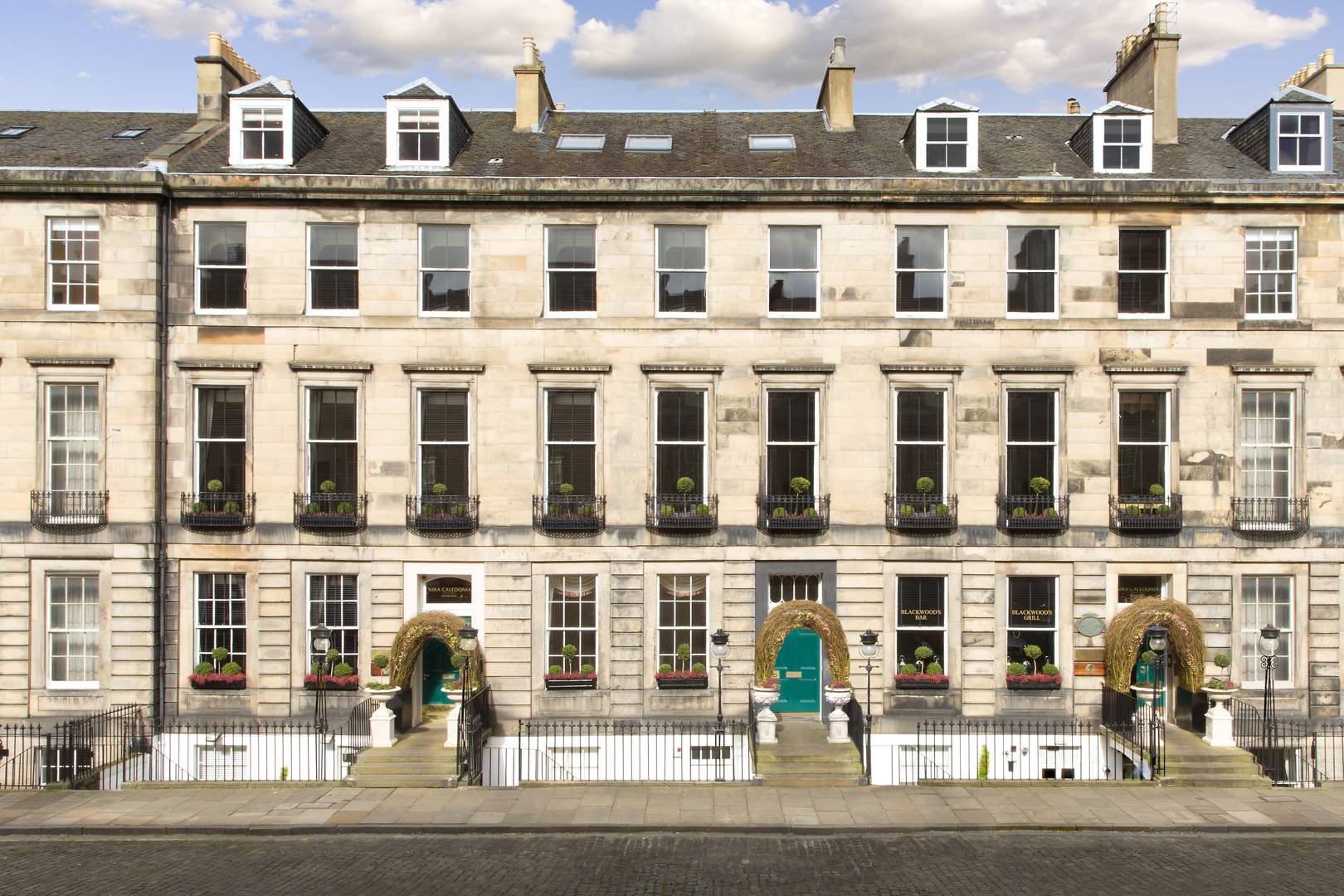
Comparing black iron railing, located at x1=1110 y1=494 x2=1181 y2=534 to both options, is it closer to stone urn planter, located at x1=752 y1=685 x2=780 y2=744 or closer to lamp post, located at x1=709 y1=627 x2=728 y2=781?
stone urn planter, located at x1=752 y1=685 x2=780 y2=744

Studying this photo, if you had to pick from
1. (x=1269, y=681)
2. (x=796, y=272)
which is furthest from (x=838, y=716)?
(x=796, y=272)

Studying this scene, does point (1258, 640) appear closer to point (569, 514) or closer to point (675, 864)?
point (675, 864)

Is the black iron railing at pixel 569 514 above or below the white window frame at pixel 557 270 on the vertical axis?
below

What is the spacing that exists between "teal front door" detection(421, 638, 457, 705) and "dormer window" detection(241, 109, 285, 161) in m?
11.6

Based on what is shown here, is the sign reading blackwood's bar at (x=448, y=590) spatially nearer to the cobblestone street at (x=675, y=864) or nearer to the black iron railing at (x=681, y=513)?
the black iron railing at (x=681, y=513)

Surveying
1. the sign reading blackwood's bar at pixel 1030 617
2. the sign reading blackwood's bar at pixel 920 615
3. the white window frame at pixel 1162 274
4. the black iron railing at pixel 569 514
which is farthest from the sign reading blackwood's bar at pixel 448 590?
the white window frame at pixel 1162 274

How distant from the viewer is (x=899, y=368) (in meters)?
22.0

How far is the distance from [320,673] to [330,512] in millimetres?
3431

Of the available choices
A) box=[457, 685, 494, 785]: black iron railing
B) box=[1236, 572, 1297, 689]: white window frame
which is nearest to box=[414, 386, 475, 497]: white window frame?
box=[457, 685, 494, 785]: black iron railing

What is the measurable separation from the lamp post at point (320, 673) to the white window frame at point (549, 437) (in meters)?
5.38

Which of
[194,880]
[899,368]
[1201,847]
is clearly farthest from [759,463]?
[194,880]

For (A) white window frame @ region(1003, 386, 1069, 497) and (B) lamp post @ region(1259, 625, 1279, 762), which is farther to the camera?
(A) white window frame @ region(1003, 386, 1069, 497)

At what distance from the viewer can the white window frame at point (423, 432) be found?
22.0 m

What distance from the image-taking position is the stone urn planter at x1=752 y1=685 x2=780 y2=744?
20.2 m
